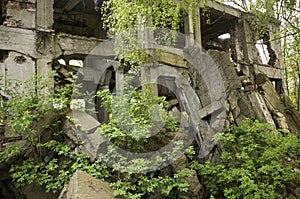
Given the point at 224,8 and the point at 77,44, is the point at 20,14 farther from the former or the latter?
the point at 224,8

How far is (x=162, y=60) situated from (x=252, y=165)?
21.0ft

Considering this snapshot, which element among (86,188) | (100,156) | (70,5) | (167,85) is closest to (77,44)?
(70,5)

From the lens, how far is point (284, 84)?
16328 mm

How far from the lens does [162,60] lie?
11.9m

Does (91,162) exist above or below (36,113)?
below

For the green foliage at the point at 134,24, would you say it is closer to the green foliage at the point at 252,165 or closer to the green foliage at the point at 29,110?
the green foliage at the point at 29,110

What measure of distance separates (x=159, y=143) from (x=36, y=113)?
9.03 ft

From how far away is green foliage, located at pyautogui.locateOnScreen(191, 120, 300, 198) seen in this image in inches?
239

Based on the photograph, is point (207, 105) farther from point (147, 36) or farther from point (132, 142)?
point (147, 36)

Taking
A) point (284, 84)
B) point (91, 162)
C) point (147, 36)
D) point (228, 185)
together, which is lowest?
point (228, 185)

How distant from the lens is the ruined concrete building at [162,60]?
7.84 metres

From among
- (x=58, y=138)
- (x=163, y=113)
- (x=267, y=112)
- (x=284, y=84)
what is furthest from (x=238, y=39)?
(x=58, y=138)

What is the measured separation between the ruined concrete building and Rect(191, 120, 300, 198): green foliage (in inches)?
21.9

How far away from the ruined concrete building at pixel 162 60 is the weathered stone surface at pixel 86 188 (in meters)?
0.90
